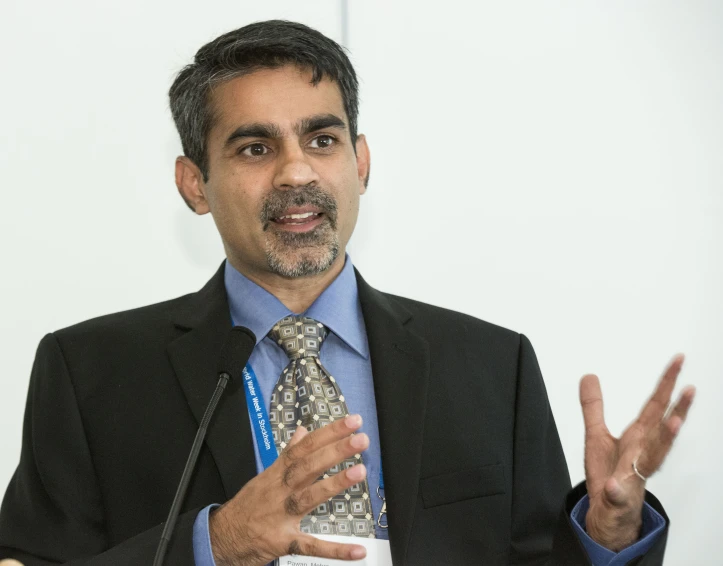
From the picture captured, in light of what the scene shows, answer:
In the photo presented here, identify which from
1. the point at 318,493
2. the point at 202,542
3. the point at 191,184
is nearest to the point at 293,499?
the point at 318,493

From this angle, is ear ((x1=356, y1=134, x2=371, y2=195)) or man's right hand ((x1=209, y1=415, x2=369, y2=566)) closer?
man's right hand ((x1=209, y1=415, x2=369, y2=566))

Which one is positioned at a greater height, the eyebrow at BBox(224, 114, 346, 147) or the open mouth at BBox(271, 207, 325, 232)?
the eyebrow at BBox(224, 114, 346, 147)

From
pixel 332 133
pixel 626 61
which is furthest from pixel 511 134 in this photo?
pixel 332 133

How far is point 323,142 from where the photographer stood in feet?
8.11

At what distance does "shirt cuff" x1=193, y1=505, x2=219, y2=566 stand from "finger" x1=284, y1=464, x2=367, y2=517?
0.77 feet

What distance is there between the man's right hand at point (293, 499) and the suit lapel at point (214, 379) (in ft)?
0.87

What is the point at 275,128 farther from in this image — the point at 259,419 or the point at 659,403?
the point at 659,403

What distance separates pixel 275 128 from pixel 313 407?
71 cm

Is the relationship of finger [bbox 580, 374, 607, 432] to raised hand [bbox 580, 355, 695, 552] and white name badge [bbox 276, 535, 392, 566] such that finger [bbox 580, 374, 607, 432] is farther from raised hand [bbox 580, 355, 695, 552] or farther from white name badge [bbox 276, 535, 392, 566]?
white name badge [bbox 276, 535, 392, 566]

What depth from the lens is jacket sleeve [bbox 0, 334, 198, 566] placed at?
211 centimetres

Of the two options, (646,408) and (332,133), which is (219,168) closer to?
(332,133)

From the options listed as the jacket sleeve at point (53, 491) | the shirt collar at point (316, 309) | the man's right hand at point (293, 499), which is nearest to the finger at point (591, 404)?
the man's right hand at point (293, 499)

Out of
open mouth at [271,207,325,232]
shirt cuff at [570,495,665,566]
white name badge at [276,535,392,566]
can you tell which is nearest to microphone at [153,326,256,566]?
white name badge at [276,535,392,566]

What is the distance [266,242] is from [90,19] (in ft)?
3.57
